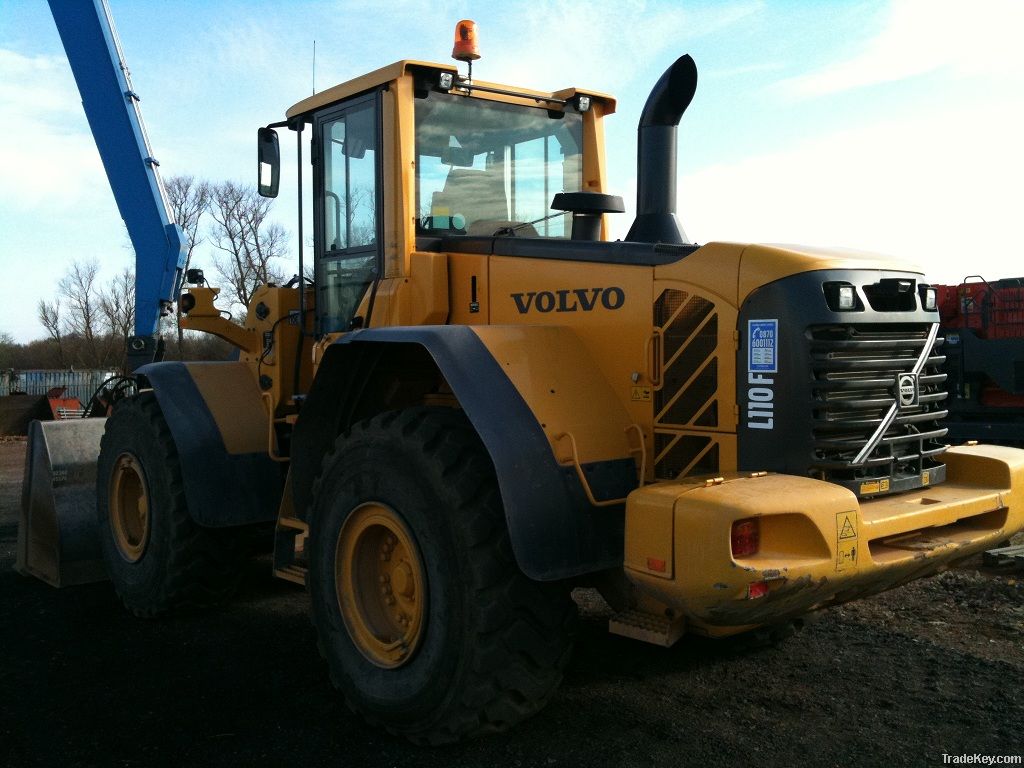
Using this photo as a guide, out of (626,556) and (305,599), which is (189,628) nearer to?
(305,599)

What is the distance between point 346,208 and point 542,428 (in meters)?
2.11

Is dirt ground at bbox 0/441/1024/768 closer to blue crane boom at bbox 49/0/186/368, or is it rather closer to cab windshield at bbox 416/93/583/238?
cab windshield at bbox 416/93/583/238

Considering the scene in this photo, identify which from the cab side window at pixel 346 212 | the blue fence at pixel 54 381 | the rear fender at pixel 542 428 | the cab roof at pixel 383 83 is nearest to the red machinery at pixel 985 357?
the cab roof at pixel 383 83

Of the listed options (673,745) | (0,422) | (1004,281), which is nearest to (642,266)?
(673,745)

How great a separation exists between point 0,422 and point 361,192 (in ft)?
58.4

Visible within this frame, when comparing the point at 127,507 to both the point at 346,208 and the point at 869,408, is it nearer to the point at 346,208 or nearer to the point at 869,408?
the point at 346,208

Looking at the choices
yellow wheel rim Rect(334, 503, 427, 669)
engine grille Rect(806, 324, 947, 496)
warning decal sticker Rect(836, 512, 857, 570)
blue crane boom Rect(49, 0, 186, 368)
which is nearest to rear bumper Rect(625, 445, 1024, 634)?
warning decal sticker Rect(836, 512, 857, 570)

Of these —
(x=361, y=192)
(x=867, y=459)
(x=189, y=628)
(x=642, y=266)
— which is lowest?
(x=189, y=628)

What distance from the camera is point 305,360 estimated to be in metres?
5.77

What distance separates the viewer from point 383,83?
4.79 meters

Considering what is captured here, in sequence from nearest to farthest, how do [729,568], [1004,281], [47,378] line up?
[729,568], [1004,281], [47,378]

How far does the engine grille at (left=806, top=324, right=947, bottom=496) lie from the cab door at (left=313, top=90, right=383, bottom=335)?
7.77 ft

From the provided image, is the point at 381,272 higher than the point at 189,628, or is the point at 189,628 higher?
the point at 381,272

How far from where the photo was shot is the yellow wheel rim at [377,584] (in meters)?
4.03
